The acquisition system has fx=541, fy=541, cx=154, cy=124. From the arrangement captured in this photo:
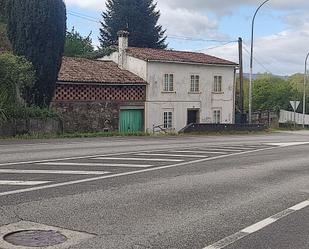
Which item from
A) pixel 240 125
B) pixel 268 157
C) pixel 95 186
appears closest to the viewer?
pixel 95 186

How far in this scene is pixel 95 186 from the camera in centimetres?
1016

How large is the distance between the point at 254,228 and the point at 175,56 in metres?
35.4

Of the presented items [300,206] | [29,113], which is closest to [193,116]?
[29,113]

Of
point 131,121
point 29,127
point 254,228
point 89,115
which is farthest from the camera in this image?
point 131,121

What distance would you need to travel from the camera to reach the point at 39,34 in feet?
91.0

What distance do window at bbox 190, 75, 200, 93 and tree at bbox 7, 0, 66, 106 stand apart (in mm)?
15281

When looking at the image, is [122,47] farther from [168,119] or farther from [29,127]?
[29,127]

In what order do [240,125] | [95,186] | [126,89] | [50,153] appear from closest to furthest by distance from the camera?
[95,186] < [50,153] < [126,89] < [240,125]

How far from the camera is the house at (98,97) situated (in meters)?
33.5

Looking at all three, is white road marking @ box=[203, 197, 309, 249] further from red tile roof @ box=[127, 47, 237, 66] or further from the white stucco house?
red tile roof @ box=[127, 47, 237, 66]

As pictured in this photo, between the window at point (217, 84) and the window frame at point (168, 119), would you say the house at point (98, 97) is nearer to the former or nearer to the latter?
the window frame at point (168, 119)

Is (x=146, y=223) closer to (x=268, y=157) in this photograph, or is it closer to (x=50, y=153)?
(x=50, y=153)

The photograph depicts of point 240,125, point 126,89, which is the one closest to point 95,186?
point 126,89

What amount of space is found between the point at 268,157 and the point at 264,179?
19.5 ft
